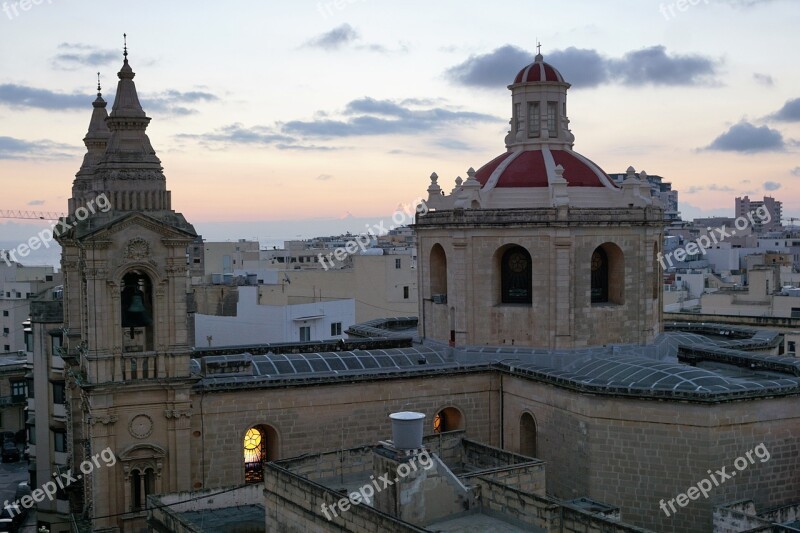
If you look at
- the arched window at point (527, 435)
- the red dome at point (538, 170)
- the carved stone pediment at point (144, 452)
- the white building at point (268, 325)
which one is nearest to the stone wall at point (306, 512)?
the carved stone pediment at point (144, 452)

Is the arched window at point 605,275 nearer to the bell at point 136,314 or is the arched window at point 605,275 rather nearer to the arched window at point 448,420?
the arched window at point 448,420

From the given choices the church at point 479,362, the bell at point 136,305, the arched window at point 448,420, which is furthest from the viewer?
the arched window at point 448,420

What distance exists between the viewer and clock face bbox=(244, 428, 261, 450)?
30016mm

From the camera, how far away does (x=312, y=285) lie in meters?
66.5

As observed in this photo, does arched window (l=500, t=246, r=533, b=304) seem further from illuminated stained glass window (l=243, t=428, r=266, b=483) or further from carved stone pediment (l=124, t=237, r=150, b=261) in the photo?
carved stone pediment (l=124, t=237, r=150, b=261)

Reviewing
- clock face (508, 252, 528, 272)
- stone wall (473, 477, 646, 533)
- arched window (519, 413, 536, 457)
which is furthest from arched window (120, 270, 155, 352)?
clock face (508, 252, 528, 272)

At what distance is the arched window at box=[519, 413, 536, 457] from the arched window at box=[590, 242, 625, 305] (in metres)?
5.28

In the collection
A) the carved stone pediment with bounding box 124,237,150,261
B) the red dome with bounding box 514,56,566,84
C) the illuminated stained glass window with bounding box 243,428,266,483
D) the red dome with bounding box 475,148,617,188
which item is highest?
the red dome with bounding box 514,56,566,84

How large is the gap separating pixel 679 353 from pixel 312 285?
35499mm

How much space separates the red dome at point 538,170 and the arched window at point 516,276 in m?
2.78

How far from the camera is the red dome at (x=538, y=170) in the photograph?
114ft

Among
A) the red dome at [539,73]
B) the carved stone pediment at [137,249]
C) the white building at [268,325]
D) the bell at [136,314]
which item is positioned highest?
the red dome at [539,73]

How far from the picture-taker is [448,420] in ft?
108

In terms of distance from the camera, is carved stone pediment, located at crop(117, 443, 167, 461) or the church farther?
carved stone pediment, located at crop(117, 443, 167, 461)
